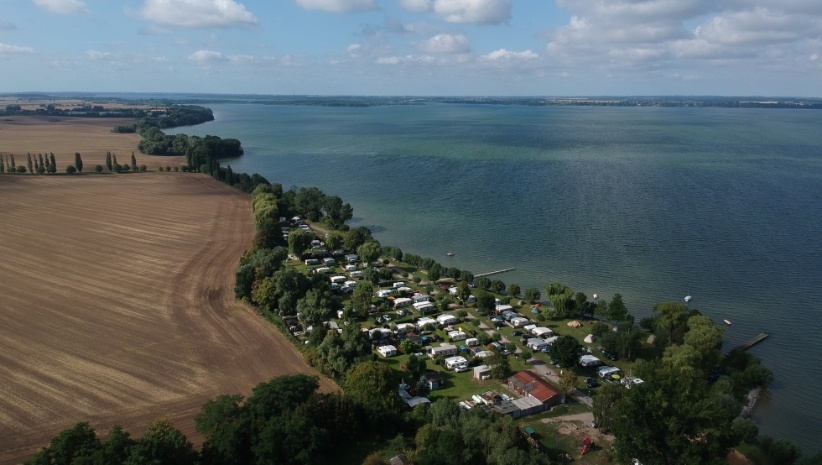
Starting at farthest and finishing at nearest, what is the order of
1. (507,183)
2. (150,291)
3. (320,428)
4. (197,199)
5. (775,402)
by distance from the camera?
1. (507,183)
2. (197,199)
3. (150,291)
4. (775,402)
5. (320,428)

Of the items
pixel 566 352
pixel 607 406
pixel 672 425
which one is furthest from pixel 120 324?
pixel 672 425

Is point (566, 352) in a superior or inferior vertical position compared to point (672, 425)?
inferior

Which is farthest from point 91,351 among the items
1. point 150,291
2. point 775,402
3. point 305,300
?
point 775,402

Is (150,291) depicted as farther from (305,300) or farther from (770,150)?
(770,150)

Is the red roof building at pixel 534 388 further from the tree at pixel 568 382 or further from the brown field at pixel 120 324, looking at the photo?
the brown field at pixel 120 324

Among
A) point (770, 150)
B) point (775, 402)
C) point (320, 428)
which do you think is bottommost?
point (775, 402)

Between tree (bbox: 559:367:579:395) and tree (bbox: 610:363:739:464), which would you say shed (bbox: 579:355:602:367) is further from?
tree (bbox: 610:363:739:464)

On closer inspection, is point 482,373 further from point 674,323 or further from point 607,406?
point 674,323

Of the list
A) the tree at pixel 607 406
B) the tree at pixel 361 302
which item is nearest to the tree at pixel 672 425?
the tree at pixel 607 406
